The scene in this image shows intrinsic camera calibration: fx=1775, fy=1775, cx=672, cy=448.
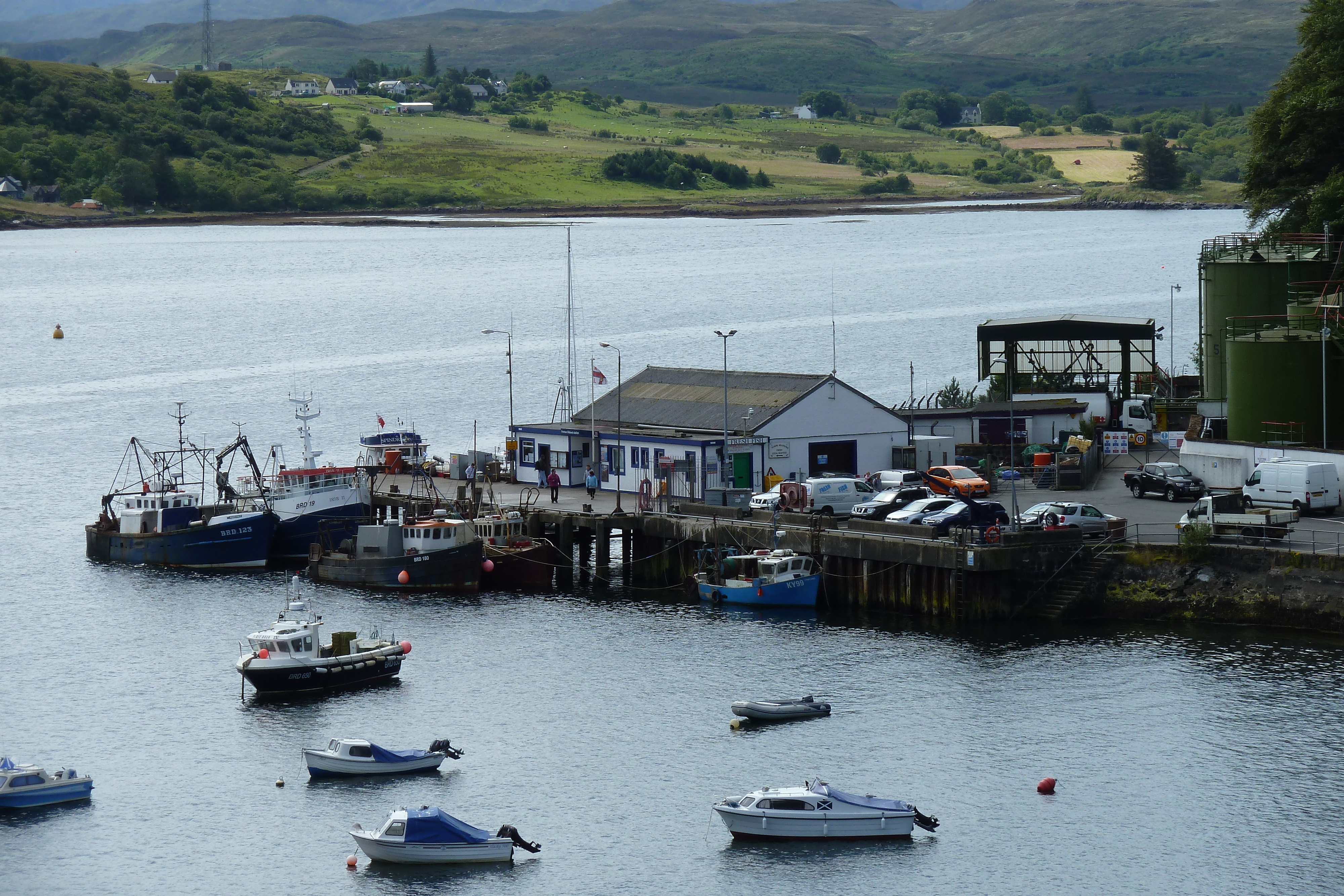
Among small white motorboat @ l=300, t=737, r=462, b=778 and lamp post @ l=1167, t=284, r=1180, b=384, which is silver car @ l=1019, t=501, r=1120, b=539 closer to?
small white motorboat @ l=300, t=737, r=462, b=778

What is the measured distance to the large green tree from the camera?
82438 millimetres

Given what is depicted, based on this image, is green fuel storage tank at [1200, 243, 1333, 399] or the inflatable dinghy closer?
the inflatable dinghy

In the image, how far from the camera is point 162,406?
120 m

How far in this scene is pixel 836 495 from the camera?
62469 millimetres

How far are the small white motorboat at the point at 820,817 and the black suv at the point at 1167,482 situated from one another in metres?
25.7

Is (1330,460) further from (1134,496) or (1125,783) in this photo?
(1125,783)

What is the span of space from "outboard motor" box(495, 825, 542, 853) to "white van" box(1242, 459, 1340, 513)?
27.8m

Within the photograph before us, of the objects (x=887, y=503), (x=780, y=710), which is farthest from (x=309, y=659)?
(x=887, y=503)

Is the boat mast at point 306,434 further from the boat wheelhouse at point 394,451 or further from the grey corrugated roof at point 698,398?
the grey corrugated roof at point 698,398

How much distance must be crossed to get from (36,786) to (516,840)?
12.3 metres

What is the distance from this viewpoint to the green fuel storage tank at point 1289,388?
62000 millimetres

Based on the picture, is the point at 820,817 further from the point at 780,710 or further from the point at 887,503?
the point at 887,503

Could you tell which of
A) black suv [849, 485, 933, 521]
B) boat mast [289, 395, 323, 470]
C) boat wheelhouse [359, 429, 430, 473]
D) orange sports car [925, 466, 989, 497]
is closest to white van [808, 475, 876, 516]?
black suv [849, 485, 933, 521]

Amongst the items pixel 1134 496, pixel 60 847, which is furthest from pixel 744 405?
pixel 60 847
